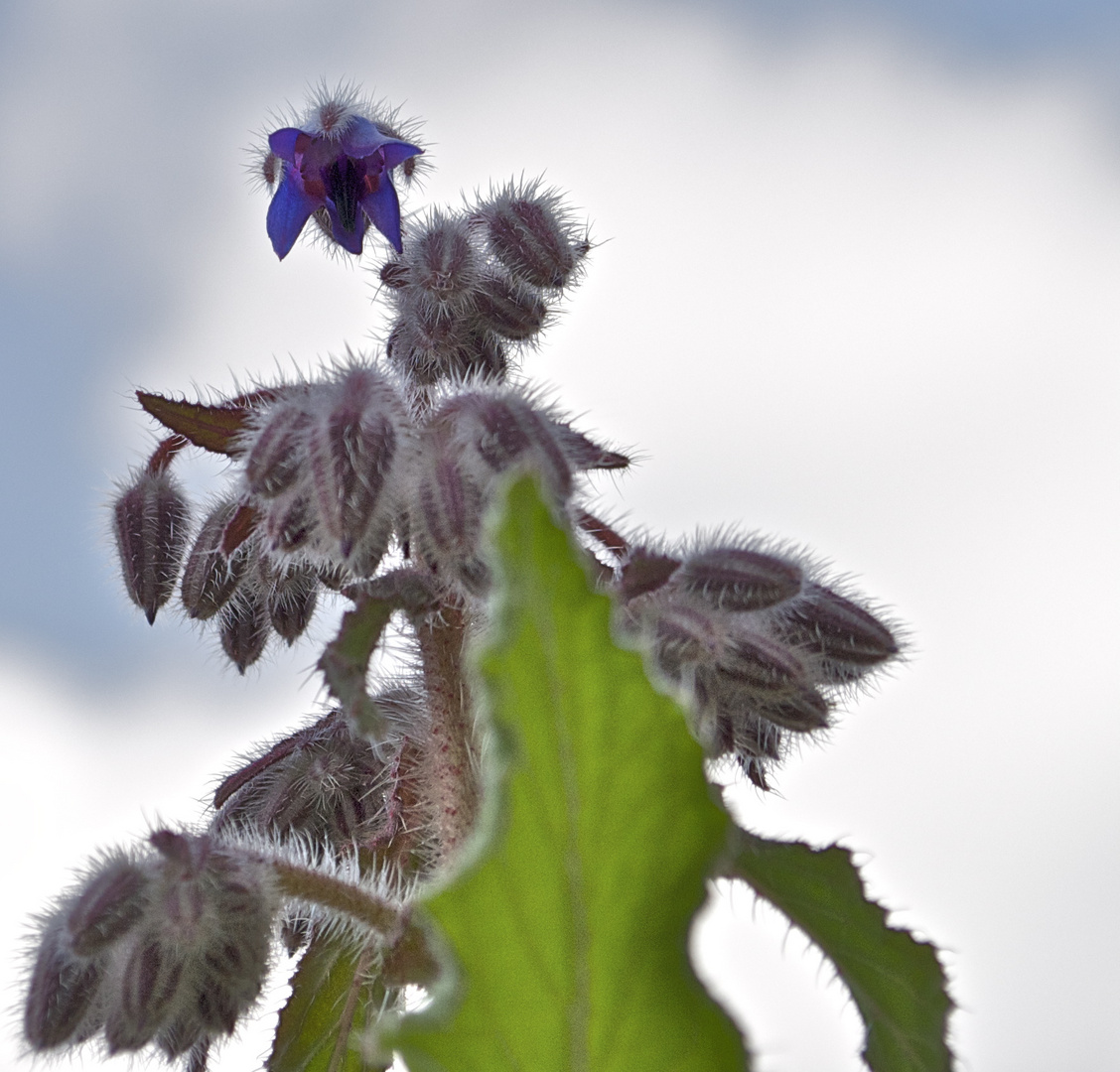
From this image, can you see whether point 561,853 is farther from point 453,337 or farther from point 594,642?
point 453,337

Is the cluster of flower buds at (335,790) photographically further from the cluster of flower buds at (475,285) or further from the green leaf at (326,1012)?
the cluster of flower buds at (475,285)

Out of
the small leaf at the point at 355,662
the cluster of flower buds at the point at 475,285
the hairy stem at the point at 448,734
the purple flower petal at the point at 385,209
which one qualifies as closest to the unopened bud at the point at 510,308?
the cluster of flower buds at the point at 475,285

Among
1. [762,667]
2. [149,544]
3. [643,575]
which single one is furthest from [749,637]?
[149,544]

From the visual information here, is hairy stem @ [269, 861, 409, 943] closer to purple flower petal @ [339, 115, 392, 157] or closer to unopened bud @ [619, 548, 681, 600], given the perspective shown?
unopened bud @ [619, 548, 681, 600]

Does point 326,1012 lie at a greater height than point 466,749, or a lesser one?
lesser

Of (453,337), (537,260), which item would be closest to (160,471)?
(453,337)

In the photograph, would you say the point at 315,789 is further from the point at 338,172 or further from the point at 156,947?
the point at 338,172
